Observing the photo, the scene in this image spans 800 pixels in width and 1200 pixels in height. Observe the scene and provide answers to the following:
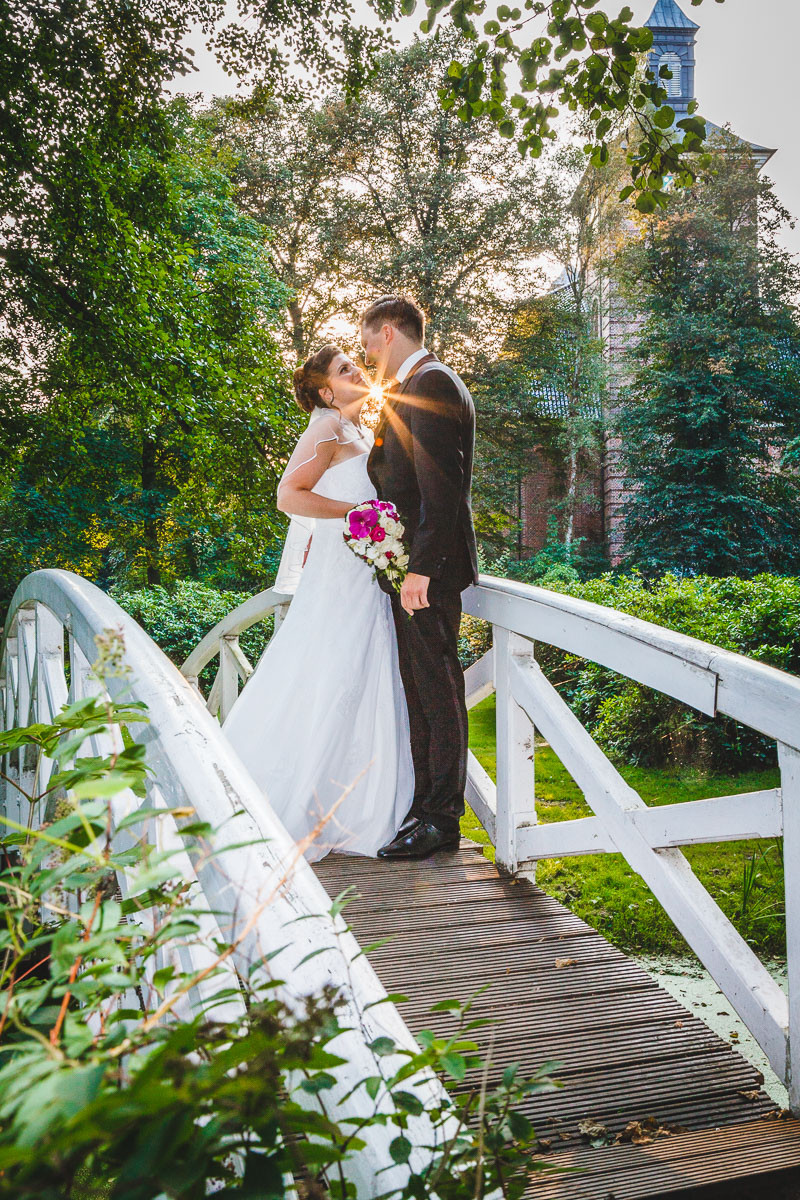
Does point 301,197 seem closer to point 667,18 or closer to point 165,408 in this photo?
point 165,408

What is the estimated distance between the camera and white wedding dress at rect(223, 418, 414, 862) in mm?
3662

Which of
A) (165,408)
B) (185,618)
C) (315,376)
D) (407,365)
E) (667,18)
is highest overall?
(667,18)

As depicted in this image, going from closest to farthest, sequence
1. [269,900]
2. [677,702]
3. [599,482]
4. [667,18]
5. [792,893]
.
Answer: [269,900] < [792,893] < [677,702] < [599,482] < [667,18]

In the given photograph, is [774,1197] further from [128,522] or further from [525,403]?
[525,403]

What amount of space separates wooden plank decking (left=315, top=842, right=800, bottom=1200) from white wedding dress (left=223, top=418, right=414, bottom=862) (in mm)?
351

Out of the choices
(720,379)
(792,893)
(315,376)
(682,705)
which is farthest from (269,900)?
(720,379)

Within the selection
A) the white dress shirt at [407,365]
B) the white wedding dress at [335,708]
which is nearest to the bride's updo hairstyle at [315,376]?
the white wedding dress at [335,708]

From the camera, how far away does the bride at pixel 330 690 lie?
12.0 ft

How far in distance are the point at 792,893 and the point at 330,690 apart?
7.60 feet

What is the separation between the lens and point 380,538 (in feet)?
11.4

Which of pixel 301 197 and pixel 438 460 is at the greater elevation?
pixel 301 197

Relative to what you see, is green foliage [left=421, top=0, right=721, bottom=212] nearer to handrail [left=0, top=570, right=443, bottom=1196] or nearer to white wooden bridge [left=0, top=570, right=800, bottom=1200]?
white wooden bridge [left=0, top=570, right=800, bottom=1200]

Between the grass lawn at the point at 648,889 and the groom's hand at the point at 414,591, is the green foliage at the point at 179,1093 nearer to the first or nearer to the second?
the groom's hand at the point at 414,591

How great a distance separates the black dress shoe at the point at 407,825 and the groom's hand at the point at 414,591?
2.98 feet
